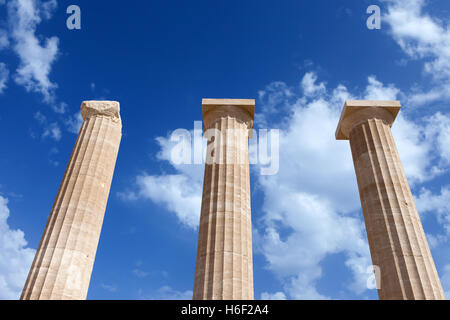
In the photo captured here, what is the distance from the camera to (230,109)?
41031 mm

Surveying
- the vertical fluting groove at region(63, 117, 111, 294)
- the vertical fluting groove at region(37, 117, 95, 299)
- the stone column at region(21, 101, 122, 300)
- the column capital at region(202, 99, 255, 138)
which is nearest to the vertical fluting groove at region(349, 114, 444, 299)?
the column capital at region(202, 99, 255, 138)

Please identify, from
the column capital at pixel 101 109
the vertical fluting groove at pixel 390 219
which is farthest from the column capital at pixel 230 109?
the vertical fluting groove at pixel 390 219

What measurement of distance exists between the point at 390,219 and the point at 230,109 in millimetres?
20273

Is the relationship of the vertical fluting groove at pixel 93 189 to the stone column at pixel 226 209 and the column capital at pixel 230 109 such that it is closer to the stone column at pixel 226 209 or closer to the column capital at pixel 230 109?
the stone column at pixel 226 209

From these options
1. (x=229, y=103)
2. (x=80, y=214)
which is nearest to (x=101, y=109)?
(x=80, y=214)

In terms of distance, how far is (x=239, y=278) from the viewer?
96.6ft

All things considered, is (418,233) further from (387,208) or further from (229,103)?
(229,103)

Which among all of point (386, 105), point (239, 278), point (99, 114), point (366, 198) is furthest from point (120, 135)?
point (386, 105)

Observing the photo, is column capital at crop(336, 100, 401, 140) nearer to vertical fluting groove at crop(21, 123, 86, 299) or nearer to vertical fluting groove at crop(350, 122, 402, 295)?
vertical fluting groove at crop(350, 122, 402, 295)

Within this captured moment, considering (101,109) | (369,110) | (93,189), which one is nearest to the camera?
(93,189)

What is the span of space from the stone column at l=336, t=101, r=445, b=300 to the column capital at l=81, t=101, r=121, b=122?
2721 cm
